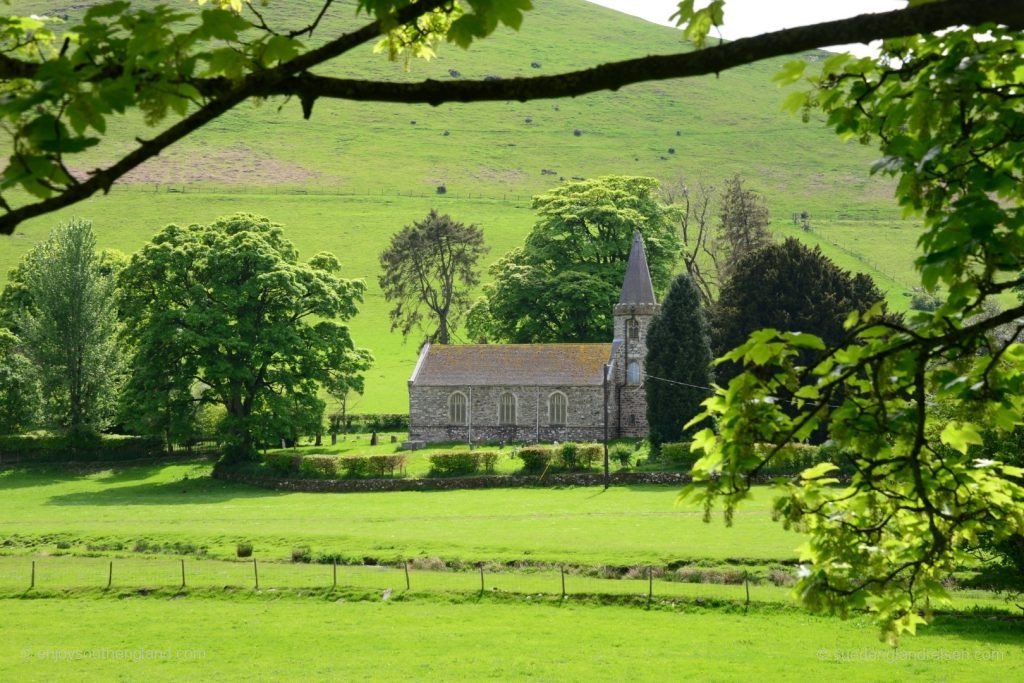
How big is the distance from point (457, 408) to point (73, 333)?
2009 centimetres

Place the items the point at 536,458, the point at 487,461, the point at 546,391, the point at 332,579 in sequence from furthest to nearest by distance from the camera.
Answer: the point at 546,391 < the point at 487,461 < the point at 536,458 < the point at 332,579

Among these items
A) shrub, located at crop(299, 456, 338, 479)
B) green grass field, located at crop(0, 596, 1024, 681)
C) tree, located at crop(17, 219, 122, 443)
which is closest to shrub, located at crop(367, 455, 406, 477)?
shrub, located at crop(299, 456, 338, 479)

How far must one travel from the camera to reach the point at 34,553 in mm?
35719

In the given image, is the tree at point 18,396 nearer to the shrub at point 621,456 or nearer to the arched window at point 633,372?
the shrub at point 621,456

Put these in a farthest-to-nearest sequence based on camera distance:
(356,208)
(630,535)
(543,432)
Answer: (356,208), (543,432), (630,535)

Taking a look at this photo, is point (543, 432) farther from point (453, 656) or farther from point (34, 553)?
point (453, 656)

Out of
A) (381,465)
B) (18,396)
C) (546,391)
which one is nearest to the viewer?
(381,465)

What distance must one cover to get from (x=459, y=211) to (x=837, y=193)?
46.8 meters

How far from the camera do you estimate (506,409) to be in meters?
62.6

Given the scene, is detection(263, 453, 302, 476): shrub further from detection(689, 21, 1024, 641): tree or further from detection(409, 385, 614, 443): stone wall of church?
detection(689, 21, 1024, 641): tree

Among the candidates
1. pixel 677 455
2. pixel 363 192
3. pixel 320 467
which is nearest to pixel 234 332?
pixel 320 467

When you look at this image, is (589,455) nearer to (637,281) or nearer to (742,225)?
(637,281)

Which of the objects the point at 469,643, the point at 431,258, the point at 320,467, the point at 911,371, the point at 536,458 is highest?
the point at 431,258

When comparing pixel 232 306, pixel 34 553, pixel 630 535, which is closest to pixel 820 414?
pixel 630 535
